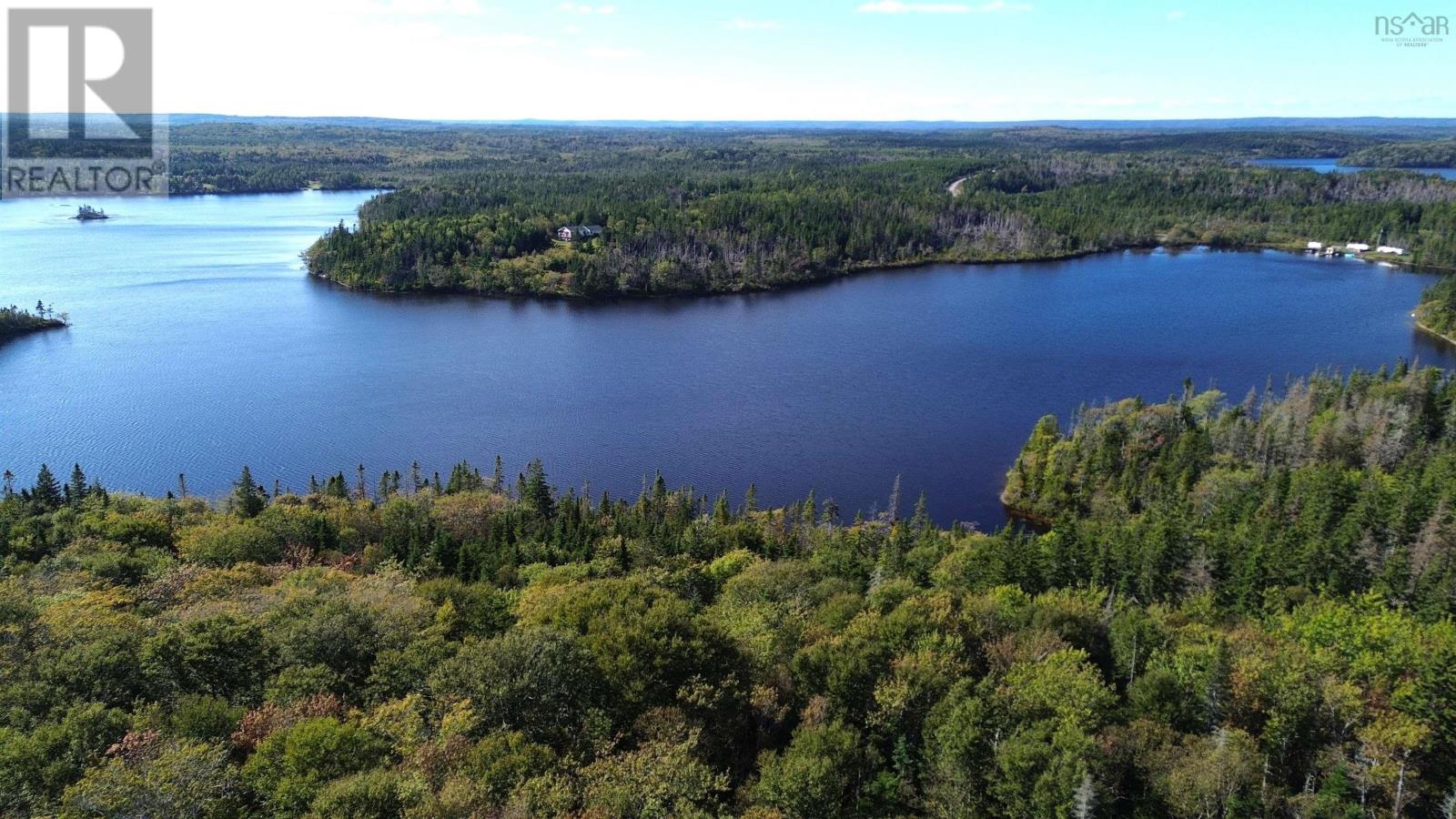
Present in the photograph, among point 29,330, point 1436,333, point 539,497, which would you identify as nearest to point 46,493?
point 539,497

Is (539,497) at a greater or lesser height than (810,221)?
lesser

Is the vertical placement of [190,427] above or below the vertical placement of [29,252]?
below

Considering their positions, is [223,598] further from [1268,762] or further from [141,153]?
[141,153]

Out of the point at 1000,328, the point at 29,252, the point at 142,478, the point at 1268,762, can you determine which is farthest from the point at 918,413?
the point at 29,252

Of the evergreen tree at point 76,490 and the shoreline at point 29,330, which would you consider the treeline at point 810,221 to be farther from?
the evergreen tree at point 76,490

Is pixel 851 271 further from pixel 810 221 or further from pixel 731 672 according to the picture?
pixel 731 672
